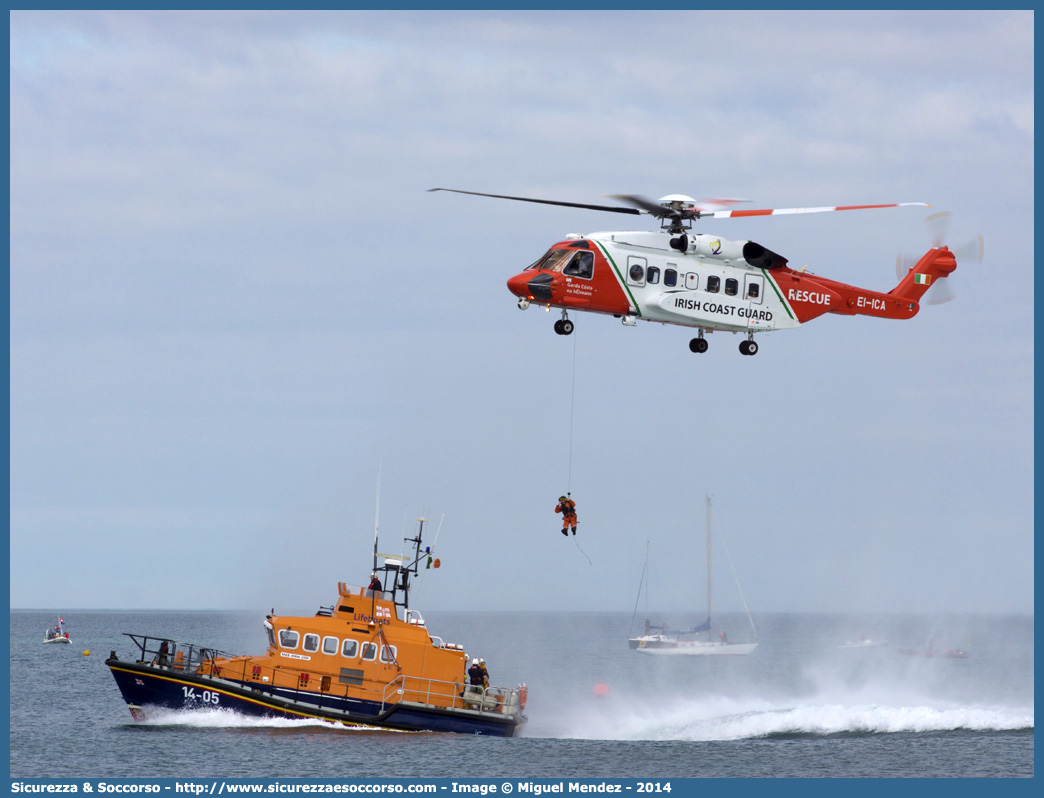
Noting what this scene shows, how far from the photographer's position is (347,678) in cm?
3209

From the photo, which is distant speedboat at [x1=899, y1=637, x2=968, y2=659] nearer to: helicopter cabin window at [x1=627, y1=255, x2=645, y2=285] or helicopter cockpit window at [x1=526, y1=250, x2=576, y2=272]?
helicopter cabin window at [x1=627, y1=255, x2=645, y2=285]

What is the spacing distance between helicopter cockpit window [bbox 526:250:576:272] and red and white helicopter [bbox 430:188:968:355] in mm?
20

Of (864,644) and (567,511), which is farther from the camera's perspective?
(864,644)

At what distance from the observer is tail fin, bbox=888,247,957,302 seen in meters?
29.8

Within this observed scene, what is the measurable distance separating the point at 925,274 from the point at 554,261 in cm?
932

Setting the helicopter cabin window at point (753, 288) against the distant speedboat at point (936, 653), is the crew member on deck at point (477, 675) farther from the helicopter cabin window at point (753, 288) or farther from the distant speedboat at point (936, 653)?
the distant speedboat at point (936, 653)

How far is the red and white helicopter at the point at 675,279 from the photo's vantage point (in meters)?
26.1

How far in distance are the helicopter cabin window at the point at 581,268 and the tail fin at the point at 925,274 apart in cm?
773

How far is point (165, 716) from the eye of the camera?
3294 centimetres

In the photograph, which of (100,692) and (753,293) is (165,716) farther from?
(100,692)

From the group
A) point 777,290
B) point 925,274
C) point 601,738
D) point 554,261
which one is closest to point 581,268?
point 554,261

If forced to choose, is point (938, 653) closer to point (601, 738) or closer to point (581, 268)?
point (601, 738)
